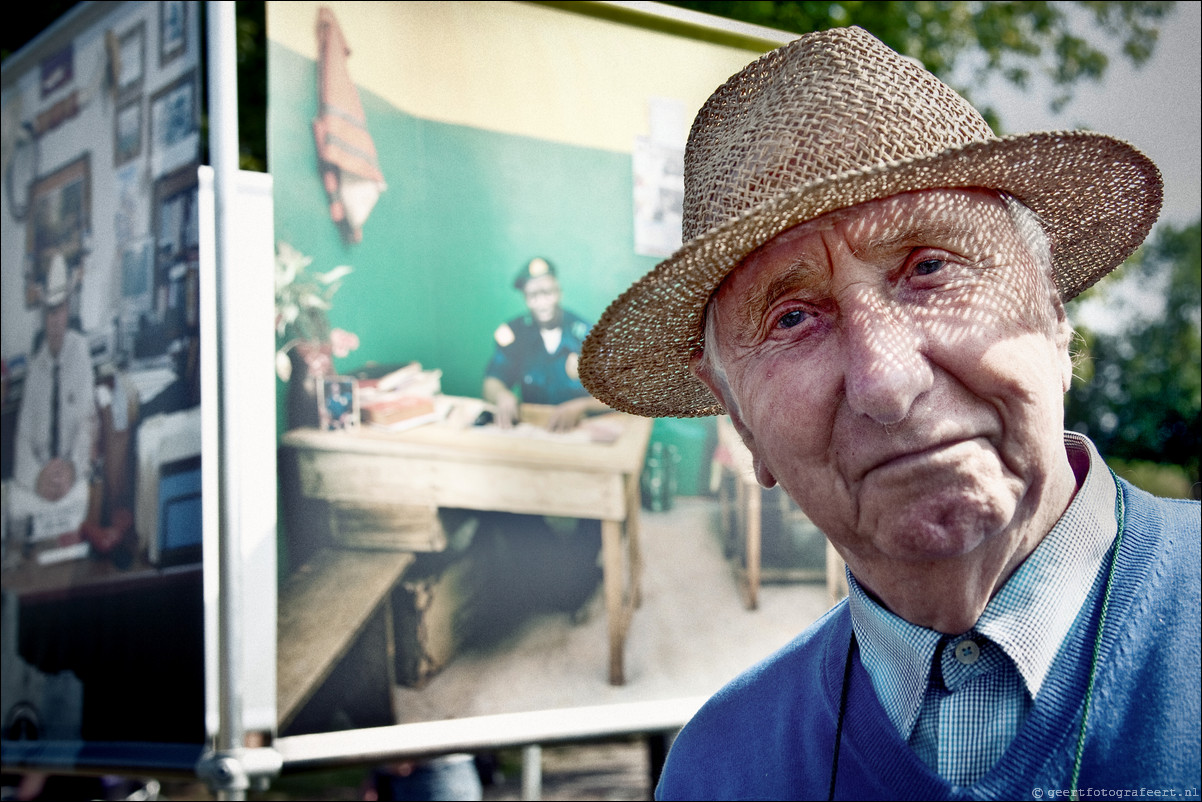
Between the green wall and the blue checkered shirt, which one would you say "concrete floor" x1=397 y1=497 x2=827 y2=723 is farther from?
Answer: the blue checkered shirt

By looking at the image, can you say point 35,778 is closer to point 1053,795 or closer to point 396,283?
point 396,283

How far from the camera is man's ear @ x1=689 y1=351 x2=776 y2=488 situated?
4.86ft

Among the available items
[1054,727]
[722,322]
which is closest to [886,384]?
[722,322]

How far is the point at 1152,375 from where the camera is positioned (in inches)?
425

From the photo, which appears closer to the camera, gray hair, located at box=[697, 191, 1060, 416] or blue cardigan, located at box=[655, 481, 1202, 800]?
blue cardigan, located at box=[655, 481, 1202, 800]

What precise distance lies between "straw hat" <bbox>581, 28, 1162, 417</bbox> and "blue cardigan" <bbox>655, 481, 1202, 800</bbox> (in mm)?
495

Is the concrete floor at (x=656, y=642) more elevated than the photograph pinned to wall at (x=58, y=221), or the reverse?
the photograph pinned to wall at (x=58, y=221)

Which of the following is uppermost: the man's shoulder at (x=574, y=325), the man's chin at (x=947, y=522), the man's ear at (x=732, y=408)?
the man's shoulder at (x=574, y=325)

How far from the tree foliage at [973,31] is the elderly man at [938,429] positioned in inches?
231

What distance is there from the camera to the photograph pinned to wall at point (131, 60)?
295cm

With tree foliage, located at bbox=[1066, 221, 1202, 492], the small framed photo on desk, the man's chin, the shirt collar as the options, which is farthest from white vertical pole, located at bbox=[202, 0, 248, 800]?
tree foliage, located at bbox=[1066, 221, 1202, 492]

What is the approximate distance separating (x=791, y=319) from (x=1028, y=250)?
389mm

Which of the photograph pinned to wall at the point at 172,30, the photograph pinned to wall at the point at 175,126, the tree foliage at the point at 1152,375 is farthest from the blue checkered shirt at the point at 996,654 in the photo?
the tree foliage at the point at 1152,375

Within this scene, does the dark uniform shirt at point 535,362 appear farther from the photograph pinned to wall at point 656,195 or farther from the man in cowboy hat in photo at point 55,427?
the man in cowboy hat in photo at point 55,427
